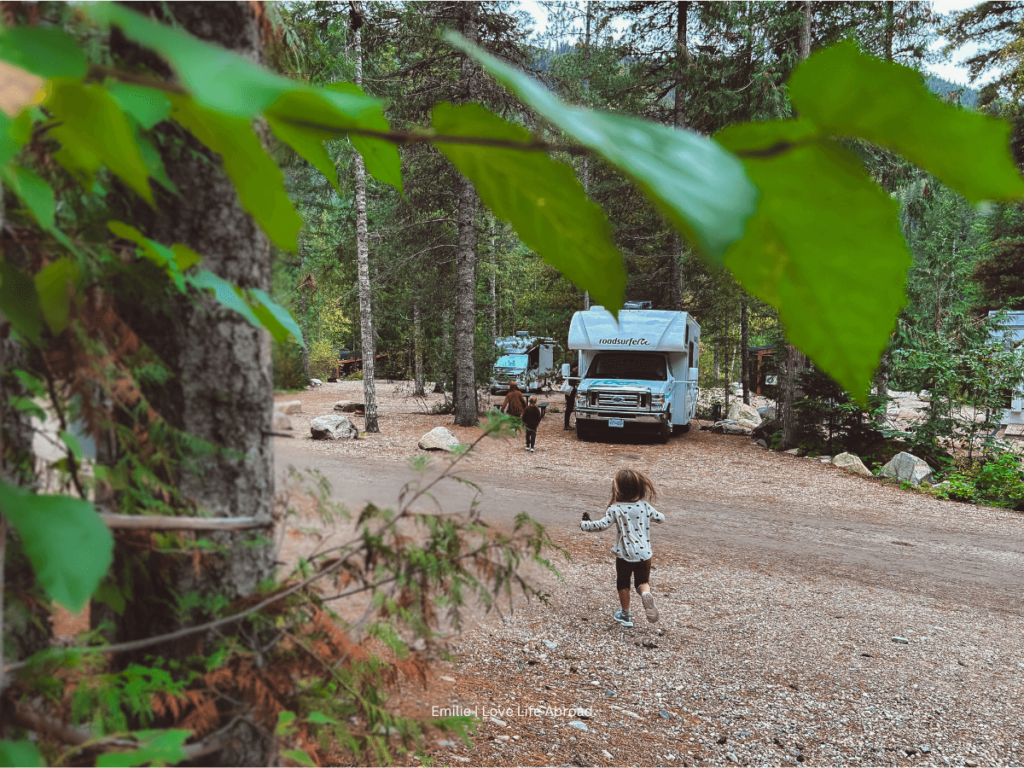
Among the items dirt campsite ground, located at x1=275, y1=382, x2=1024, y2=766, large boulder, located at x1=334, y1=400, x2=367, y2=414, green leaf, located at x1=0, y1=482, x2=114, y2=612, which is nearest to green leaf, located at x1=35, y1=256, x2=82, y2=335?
green leaf, located at x1=0, y1=482, x2=114, y2=612

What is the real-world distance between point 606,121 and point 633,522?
5168mm

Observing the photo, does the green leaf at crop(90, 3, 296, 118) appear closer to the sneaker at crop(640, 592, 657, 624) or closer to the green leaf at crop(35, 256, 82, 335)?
the green leaf at crop(35, 256, 82, 335)

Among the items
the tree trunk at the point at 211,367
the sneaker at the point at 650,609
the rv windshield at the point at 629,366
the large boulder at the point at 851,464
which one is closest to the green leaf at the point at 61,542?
the tree trunk at the point at 211,367

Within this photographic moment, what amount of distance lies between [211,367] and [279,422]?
0.20 meters

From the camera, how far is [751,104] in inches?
546

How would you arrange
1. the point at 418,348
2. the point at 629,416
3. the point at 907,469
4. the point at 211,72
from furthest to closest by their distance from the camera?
the point at 418,348, the point at 629,416, the point at 907,469, the point at 211,72

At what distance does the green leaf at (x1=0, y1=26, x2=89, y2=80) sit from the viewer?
9.6 inches

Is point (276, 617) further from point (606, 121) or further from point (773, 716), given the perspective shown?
point (773, 716)

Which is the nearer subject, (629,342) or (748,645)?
(748,645)

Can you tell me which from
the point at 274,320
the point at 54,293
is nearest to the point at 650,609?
the point at 274,320

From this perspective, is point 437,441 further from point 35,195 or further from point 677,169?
point 677,169

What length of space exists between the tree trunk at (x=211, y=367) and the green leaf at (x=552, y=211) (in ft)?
3.18

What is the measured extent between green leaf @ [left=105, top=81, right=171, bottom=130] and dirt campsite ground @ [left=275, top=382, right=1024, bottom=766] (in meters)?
1.20

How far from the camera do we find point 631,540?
5156mm
